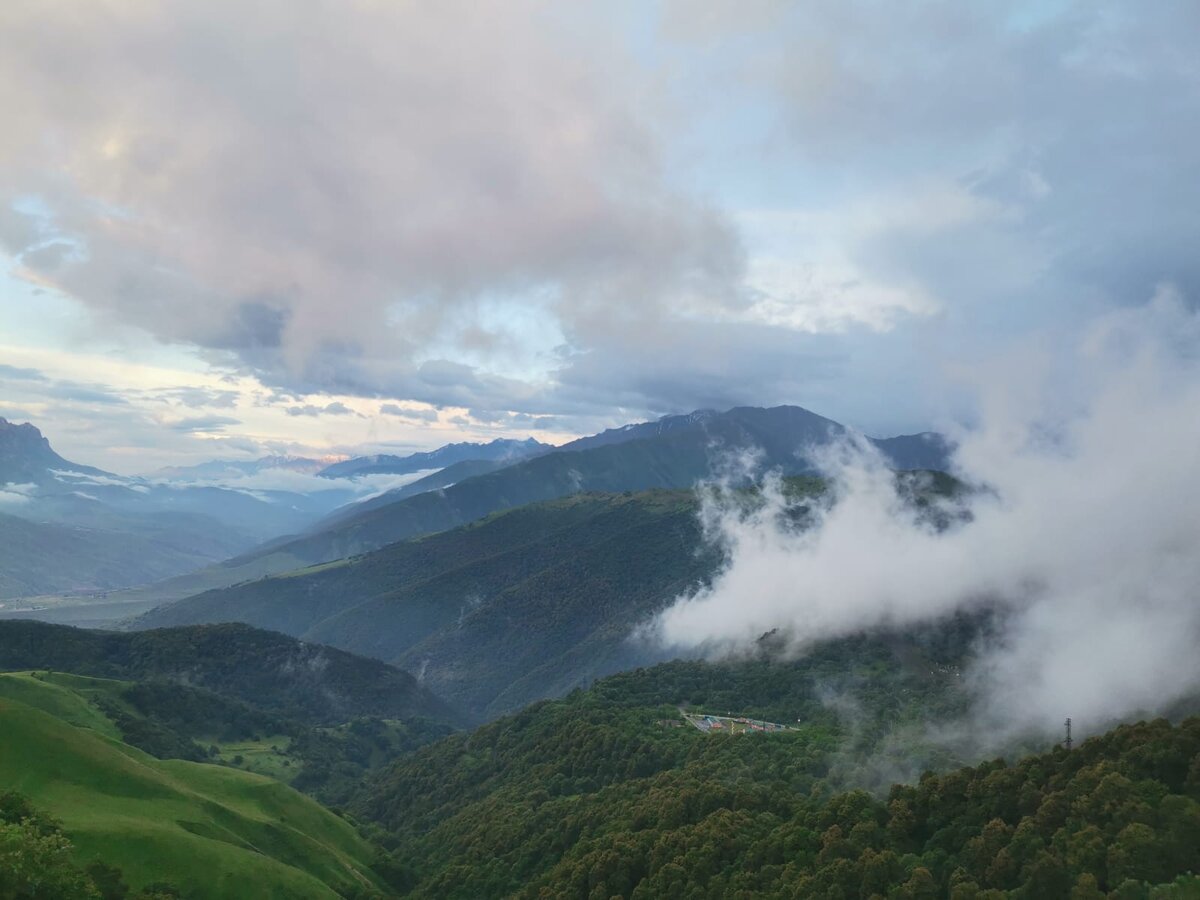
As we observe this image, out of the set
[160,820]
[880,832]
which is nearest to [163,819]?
[160,820]

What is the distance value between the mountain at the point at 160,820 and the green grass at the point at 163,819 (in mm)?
176

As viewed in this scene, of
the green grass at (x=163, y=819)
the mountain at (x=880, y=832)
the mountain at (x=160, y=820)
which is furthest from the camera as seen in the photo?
Answer: the green grass at (x=163, y=819)

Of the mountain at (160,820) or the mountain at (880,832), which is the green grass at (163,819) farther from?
the mountain at (880,832)

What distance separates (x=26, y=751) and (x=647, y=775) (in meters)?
132

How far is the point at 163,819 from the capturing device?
131875mm

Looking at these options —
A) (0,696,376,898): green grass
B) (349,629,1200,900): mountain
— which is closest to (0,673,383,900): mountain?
(0,696,376,898): green grass

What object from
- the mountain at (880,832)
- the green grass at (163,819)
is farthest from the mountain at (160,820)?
the mountain at (880,832)

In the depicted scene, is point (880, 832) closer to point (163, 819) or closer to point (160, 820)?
point (160, 820)

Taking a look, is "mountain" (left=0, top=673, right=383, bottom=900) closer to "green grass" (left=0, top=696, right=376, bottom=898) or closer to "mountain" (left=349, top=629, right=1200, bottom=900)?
"green grass" (left=0, top=696, right=376, bottom=898)

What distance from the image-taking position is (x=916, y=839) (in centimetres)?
9506

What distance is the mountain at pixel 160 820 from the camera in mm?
113000

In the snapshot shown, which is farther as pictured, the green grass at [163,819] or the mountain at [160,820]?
the green grass at [163,819]

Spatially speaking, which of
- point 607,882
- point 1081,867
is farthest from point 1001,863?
point 607,882

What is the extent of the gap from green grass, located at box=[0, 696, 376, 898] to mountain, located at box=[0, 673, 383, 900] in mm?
176
